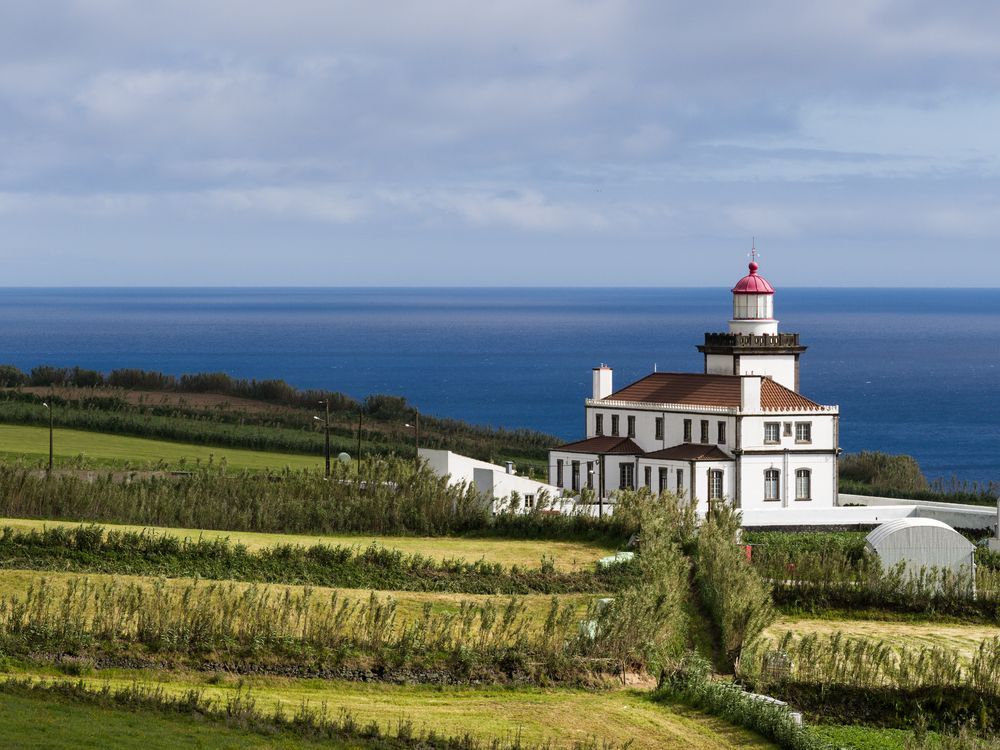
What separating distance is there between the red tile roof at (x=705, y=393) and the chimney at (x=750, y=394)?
0.26m

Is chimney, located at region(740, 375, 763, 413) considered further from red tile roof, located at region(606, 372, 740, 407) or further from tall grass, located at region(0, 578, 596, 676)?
tall grass, located at region(0, 578, 596, 676)

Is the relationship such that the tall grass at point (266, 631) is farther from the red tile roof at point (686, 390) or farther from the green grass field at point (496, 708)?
the red tile roof at point (686, 390)

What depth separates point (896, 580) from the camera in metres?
35.2

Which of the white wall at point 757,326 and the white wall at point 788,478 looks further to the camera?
the white wall at point 757,326

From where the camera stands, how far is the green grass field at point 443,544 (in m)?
37.0

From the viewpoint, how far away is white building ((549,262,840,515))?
50.6 m

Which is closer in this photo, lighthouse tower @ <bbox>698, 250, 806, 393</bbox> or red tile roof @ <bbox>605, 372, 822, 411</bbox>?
red tile roof @ <bbox>605, 372, 822, 411</bbox>

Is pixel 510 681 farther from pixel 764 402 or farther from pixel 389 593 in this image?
pixel 764 402

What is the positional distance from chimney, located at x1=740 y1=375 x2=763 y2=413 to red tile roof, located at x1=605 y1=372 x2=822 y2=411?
0.26 metres

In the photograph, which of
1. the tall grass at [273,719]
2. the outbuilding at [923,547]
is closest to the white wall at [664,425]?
the outbuilding at [923,547]

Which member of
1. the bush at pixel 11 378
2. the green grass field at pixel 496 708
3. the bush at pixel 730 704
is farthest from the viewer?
the bush at pixel 11 378

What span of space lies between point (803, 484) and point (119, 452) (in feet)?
77.1

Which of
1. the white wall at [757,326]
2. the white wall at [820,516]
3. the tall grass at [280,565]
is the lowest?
the tall grass at [280,565]

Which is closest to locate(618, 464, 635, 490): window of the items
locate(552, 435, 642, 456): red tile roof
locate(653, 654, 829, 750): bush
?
locate(552, 435, 642, 456): red tile roof
